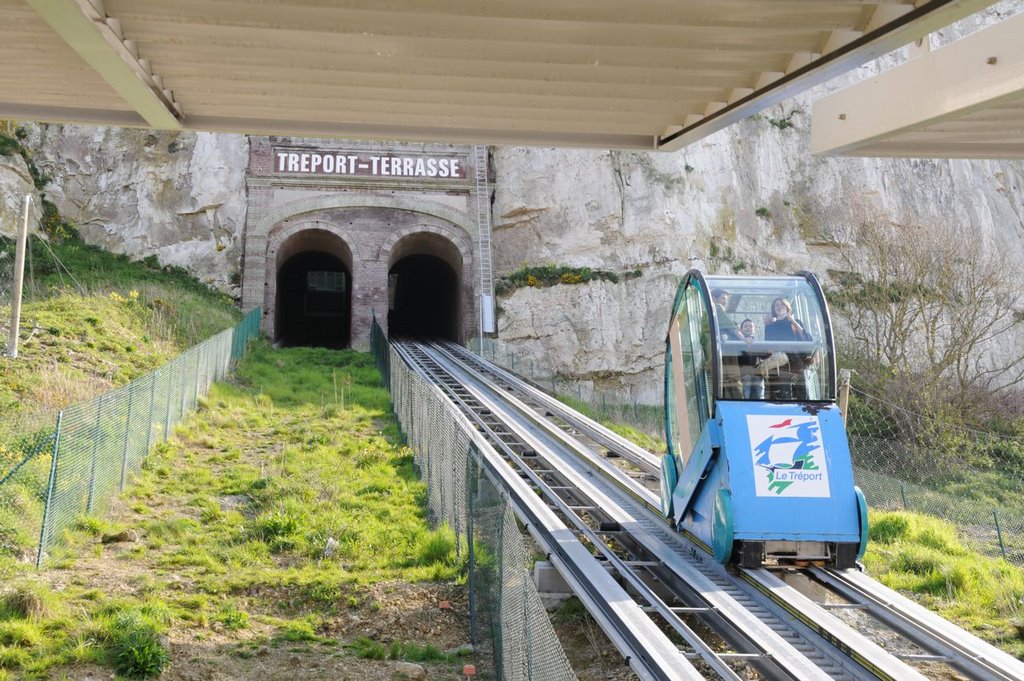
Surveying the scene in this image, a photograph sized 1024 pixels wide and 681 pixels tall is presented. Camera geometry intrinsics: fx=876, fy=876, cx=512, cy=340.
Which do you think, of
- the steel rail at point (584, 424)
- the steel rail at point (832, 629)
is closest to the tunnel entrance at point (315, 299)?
the steel rail at point (584, 424)

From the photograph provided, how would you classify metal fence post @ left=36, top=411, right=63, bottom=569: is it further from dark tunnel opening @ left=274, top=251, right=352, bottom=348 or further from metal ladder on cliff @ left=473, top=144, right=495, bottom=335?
dark tunnel opening @ left=274, top=251, right=352, bottom=348

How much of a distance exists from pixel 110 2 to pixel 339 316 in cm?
3762

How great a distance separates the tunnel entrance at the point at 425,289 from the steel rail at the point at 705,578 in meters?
20.4

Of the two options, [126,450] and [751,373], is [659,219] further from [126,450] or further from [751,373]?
[751,373]

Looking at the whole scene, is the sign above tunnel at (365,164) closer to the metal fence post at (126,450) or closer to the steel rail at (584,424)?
the steel rail at (584,424)

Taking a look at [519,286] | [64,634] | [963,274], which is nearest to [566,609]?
[64,634]

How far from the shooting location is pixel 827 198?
3628 centimetres

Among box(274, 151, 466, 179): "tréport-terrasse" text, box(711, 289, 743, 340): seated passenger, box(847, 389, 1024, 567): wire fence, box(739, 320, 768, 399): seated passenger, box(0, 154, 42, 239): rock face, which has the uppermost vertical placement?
box(274, 151, 466, 179): "tréport-terrasse" text

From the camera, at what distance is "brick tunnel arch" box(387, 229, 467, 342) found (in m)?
33.2

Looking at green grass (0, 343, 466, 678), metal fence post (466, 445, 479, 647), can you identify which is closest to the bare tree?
green grass (0, 343, 466, 678)

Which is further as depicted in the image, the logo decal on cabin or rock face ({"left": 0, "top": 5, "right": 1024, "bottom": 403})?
rock face ({"left": 0, "top": 5, "right": 1024, "bottom": 403})

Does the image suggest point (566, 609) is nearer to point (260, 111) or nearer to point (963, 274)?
point (260, 111)

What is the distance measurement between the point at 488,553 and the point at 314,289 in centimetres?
→ 3538

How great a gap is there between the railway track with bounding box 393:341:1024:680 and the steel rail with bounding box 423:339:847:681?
0.01m
